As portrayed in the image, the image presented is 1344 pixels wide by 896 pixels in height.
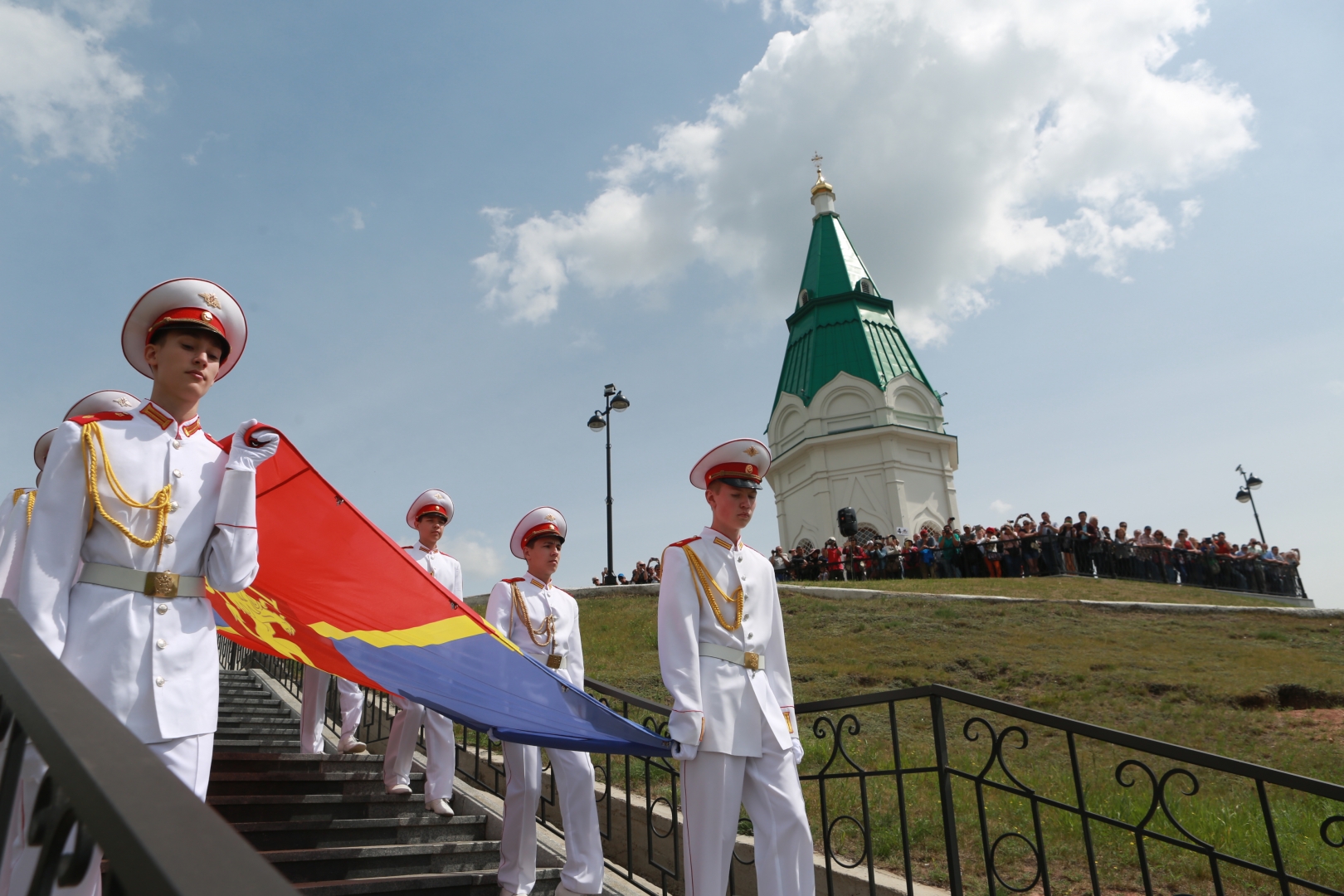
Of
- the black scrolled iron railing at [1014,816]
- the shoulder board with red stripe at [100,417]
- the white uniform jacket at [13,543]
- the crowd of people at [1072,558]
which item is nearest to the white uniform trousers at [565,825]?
the black scrolled iron railing at [1014,816]

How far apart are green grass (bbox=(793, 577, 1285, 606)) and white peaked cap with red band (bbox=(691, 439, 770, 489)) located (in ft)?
40.3

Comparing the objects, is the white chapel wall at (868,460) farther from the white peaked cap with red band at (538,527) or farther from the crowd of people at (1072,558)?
the white peaked cap with red band at (538,527)

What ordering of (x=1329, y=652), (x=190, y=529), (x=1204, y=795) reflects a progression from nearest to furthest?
(x=190, y=529) < (x=1204, y=795) < (x=1329, y=652)

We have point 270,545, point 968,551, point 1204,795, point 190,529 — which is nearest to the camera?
point 190,529

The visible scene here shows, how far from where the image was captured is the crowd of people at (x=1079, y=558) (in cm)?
1977

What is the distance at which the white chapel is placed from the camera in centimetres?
3184

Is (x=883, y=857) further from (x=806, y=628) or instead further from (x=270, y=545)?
(x=806, y=628)

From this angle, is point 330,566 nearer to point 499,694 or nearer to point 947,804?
point 499,694

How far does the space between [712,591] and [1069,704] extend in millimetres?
6624

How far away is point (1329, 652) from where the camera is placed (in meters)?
11.3

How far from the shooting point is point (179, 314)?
9.83 feet

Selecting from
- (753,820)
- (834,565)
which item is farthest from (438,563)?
(834,565)

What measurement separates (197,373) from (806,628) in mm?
11785

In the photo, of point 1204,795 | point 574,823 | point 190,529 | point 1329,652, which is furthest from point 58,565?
point 1329,652
